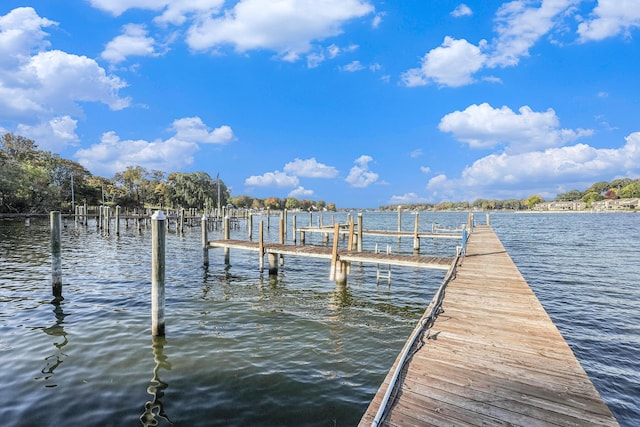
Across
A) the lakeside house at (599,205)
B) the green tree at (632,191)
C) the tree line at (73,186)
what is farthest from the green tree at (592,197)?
the tree line at (73,186)

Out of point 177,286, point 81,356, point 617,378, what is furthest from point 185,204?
point 617,378

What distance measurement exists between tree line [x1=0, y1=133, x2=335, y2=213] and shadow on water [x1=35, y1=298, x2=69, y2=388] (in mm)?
37125

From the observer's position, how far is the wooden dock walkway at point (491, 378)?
3.22 metres

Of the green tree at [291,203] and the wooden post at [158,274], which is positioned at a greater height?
the green tree at [291,203]

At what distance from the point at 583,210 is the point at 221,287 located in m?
200

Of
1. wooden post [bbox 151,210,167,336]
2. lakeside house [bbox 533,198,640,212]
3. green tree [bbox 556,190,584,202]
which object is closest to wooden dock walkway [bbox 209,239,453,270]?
wooden post [bbox 151,210,167,336]

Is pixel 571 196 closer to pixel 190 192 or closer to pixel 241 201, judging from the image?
pixel 241 201

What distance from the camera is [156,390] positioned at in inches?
224

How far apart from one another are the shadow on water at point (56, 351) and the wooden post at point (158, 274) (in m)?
1.83

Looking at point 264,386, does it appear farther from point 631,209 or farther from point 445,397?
point 631,209

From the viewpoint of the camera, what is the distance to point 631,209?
13325cm

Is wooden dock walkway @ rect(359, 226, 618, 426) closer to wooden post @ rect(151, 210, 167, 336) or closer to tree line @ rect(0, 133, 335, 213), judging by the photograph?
wooden post @ rect(151, 210, 167, 336)

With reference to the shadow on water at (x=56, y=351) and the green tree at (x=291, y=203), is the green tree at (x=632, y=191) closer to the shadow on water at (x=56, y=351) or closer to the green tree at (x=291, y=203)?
the green tree at (x=291, y=203)

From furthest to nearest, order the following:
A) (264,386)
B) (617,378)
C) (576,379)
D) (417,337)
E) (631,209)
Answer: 1. (631,209)
2. (617,378)
3. (264,386)
4. (417,337)
5. (576,379)
